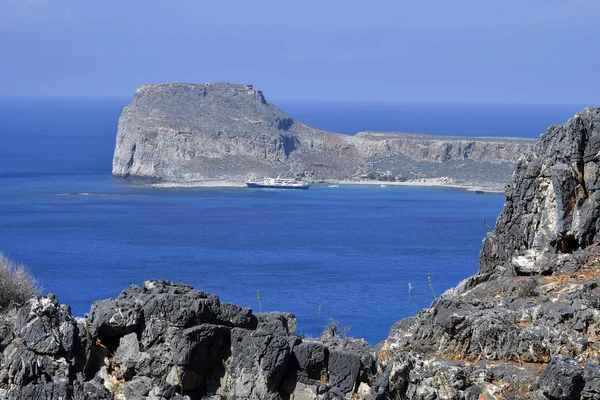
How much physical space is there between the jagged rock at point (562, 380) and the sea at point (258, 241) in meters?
24.6

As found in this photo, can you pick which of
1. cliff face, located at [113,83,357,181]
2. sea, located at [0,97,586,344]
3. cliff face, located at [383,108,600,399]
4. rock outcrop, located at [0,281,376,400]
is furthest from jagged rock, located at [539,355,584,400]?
cliff face, located at [113,83,357,181]

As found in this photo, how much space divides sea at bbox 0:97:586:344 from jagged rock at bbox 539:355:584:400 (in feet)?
80.9

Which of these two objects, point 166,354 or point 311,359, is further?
point 311,359

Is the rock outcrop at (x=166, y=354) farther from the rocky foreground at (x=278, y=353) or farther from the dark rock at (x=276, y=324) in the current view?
the dark rock at (x=276, y=324)

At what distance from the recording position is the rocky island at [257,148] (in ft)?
500

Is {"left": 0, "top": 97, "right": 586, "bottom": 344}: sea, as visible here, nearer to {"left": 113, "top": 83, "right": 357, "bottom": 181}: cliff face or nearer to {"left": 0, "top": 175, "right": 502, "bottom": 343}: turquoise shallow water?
{"left": 0, "top": 175, "right": 502, "bottom": 343}: turquoise shallow water

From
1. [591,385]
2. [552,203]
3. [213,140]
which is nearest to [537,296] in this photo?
[552,203]

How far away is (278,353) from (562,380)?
261 cm

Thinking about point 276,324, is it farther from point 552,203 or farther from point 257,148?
point 257,148

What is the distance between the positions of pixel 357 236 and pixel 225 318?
84.7 m

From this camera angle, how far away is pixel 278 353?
11953 millimetres

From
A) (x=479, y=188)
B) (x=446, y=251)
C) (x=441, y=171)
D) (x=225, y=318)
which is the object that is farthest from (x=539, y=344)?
(x=441, y=171)

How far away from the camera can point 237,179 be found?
148 meters

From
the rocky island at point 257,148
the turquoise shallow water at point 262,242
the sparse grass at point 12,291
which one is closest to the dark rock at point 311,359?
the sparse grass at point 12,291
